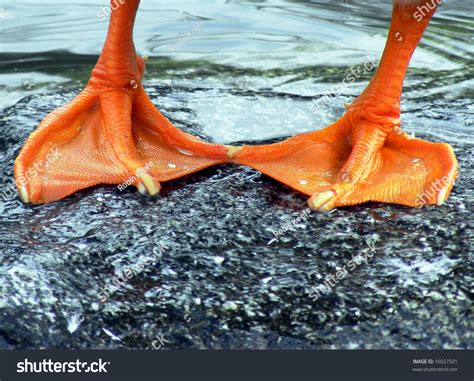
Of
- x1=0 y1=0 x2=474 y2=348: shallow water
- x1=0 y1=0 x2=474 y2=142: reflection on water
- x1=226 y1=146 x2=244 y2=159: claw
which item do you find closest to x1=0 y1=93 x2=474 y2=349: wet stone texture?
x1=0 y1=0 x2=474 y2=348: shallow water

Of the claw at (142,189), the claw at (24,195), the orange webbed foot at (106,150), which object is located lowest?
the claw at (24,195)

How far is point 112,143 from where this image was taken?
3.53 metres

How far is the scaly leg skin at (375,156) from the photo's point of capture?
330 cm

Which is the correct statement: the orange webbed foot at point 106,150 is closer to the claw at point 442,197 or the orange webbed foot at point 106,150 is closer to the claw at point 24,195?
the claw at point 24,195

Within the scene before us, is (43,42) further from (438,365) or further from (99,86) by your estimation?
(438,365)

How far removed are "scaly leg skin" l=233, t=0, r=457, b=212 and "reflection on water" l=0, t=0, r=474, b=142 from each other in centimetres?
62

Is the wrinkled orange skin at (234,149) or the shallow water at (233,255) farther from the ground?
the wrinkled orange skin at (234,149)

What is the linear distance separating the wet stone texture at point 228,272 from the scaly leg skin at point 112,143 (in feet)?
0.27

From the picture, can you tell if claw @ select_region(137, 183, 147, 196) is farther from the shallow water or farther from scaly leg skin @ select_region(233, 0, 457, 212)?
scaly leg skin @ select_region(233, 0, 457, 212)

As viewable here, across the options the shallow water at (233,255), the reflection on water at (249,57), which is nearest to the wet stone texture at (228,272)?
the shallow water at (233,255)

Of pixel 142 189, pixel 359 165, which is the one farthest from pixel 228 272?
pixel 359 165

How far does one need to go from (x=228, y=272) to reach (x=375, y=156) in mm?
1090

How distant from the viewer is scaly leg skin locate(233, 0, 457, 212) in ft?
10.8

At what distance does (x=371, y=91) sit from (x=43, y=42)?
3405 millimetres
